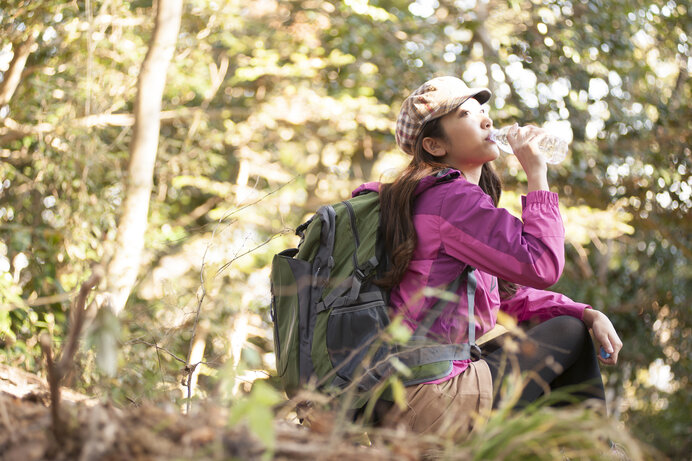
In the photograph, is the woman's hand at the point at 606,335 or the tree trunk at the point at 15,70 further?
the tree trunk at the point at 15,70

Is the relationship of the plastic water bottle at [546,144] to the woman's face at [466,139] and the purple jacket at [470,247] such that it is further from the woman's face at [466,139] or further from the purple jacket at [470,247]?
the purple jacket at [470,247]

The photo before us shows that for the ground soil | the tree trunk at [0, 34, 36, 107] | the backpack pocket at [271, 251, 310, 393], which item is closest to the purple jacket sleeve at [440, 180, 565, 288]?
the backpack pocket at [271, 251, 310, 393]

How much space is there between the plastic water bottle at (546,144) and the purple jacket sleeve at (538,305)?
1.70 feet

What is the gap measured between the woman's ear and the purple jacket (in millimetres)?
316

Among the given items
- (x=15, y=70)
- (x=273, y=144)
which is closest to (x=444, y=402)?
(x=15, y=70)

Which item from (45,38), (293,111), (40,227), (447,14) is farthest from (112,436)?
(447,14)

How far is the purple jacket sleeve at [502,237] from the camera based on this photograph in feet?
6.97

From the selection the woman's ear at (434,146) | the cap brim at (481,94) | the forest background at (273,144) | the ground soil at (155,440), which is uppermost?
the ground soil at (155,440)

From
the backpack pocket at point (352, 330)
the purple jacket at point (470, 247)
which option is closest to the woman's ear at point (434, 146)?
the purple jacket at point (470, 247)

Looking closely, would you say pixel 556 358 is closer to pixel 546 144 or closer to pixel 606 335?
pixel 606 335

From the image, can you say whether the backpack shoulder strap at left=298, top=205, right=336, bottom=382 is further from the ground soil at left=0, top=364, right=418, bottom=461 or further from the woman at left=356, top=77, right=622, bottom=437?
the ground soil at left=0, top=364, right=418, bottom=461

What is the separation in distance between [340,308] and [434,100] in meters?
0.89

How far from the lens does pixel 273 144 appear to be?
786 cm

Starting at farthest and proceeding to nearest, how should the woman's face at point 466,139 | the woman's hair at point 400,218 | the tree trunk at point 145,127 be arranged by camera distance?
1. the tree trunk at point 145,127
2. the woman's face at point 466,139
3. the woman's hair at point 400,218
